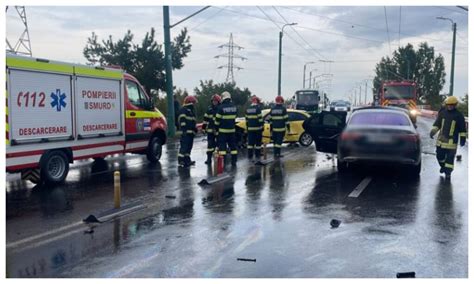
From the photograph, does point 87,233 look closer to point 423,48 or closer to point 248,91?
point 248,91

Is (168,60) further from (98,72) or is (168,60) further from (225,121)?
(98,72)

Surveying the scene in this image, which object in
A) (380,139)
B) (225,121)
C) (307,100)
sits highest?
(307,100)

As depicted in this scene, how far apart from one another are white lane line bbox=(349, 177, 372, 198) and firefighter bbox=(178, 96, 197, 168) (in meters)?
4.55

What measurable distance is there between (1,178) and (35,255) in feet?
7.46

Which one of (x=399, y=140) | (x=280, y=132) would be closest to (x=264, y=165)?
(x=280, y=132)

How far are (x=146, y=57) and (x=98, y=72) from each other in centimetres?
1839

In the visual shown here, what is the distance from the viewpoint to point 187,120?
41.7ft

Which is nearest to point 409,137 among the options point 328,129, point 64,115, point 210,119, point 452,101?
point 452,101

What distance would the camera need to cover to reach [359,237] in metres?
6.17

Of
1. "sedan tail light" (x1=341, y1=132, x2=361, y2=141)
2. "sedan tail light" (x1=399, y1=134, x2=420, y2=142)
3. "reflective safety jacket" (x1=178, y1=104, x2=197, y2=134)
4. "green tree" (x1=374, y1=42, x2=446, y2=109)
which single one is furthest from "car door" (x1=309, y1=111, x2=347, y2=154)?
"green tree" (x1=374, y1=42, x2=446, y2=109)

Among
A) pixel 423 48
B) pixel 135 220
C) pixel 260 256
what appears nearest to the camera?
pixel 260 256

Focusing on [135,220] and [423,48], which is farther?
[423,48]

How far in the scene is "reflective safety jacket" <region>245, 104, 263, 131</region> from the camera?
47.8 ft

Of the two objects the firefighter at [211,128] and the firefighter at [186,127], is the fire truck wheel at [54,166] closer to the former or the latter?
the firefighter at [186,127]
